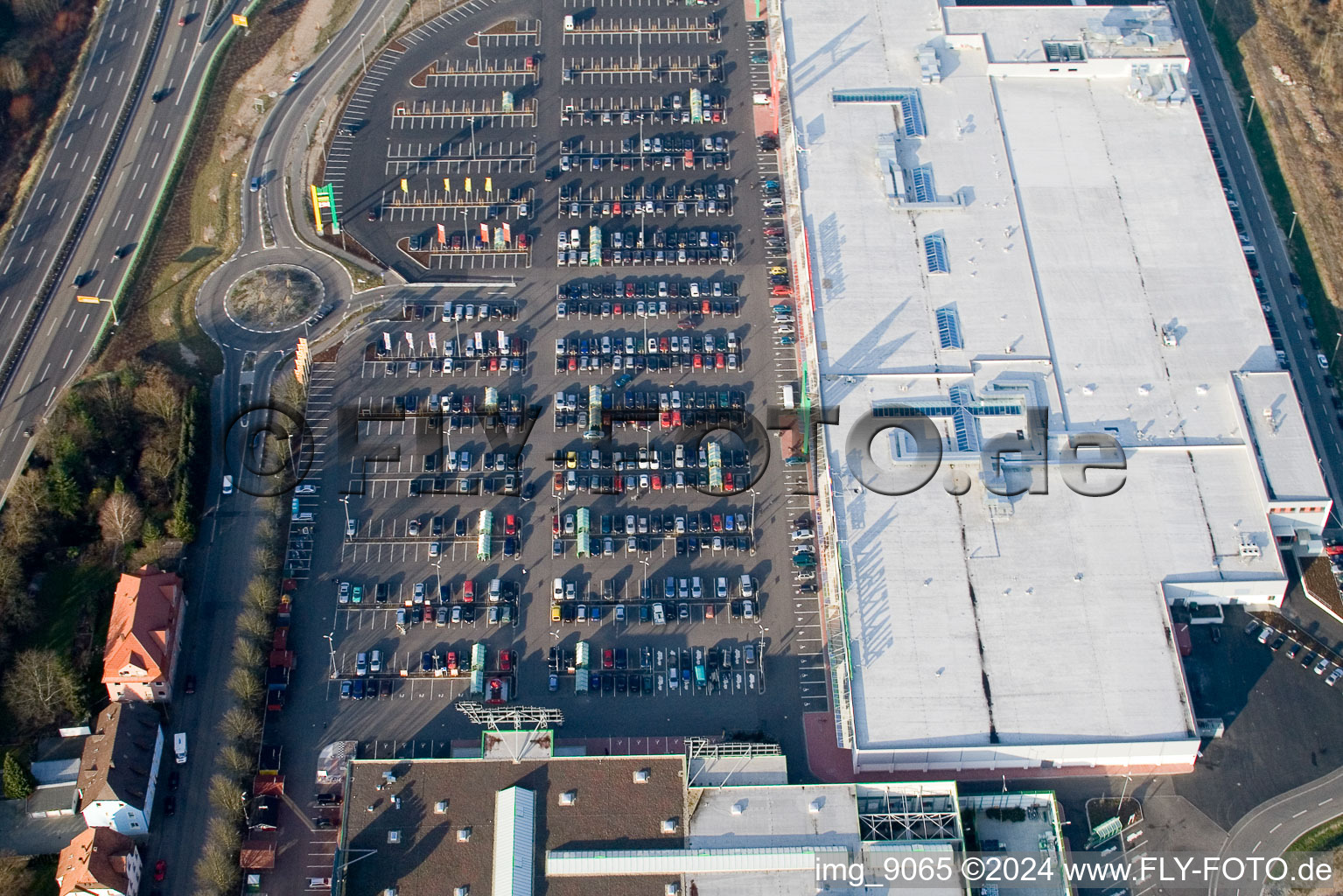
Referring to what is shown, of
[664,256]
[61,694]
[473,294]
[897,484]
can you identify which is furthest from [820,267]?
[61,694]

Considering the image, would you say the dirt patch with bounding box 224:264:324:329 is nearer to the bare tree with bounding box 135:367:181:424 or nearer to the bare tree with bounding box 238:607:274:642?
the bare tree with bounding box 135:367:181:424

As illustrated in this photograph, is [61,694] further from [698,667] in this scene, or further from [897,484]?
[897,484]

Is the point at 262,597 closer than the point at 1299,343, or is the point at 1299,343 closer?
the point at 262,597

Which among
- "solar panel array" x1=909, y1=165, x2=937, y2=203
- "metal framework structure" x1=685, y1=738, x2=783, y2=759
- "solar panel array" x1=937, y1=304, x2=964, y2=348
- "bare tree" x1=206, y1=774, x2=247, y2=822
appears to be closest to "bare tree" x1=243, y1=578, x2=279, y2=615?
"bare tree" x1=206, y1=774, x2=247, y2=822

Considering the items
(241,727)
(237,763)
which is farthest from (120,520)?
(237,763)

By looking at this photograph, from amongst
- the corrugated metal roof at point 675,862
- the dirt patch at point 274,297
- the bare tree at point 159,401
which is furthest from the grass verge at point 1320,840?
the bare tree at point 159,401

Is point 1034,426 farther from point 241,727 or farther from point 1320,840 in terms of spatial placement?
point 241,727
